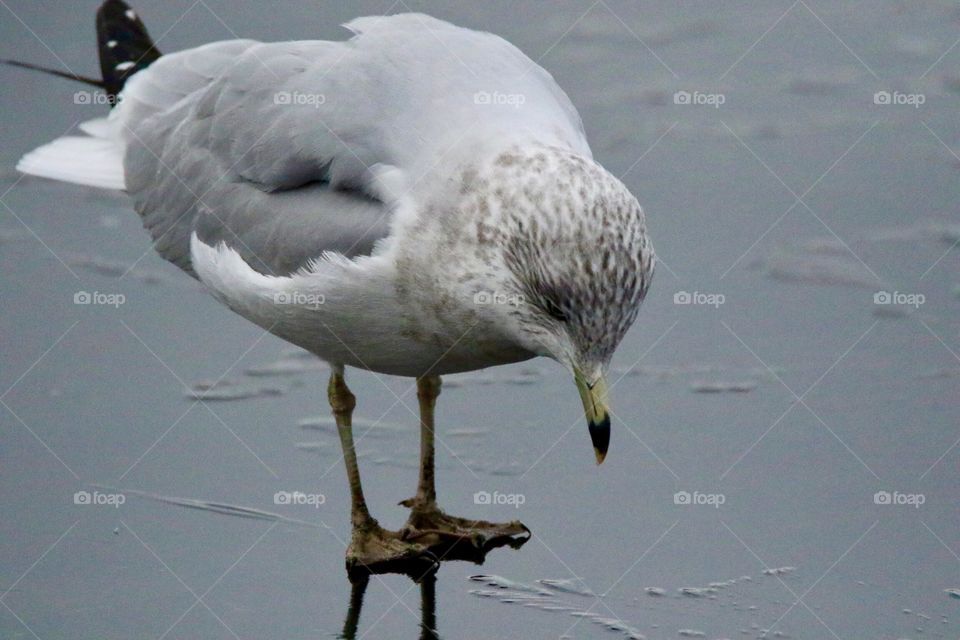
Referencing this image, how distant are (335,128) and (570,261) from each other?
124 cm

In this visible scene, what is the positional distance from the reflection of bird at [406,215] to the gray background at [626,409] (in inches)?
13.9

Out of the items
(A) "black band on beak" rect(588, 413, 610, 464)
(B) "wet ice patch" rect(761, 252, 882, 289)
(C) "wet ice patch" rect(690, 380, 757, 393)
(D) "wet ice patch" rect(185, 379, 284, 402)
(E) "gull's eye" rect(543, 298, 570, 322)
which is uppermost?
(E) "gull's eye" rect(543, 298, 570, 322)

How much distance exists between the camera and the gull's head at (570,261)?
4148mm

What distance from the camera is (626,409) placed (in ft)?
19.0

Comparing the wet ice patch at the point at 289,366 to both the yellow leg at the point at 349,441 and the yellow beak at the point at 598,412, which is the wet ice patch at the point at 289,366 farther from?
the yellow beak at the point at 598,412

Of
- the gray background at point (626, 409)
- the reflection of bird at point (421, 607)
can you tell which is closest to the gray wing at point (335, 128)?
the gray background at point (626, 409)

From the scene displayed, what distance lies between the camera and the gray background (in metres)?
4.52

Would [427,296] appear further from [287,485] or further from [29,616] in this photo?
[29,616]

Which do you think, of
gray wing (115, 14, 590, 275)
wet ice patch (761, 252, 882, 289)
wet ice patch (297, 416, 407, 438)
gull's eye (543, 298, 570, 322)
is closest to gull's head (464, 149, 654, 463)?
gull's eye (543, 298, 570, 322)

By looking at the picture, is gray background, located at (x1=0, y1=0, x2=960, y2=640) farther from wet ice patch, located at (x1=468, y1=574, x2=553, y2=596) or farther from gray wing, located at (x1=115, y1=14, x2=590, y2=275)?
gray wing, located at (x1=115, y1=14, x2=590, y2=275)

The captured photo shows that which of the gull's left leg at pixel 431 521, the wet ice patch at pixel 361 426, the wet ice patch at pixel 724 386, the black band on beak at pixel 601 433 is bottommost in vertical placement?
the wet ice patch at pixel 361 426

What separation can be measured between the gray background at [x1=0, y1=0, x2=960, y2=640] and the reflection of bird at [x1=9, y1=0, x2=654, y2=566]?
352 mm

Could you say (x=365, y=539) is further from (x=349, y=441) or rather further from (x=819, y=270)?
(x=819, y=270)

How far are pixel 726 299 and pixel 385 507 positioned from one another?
6.56 ft
